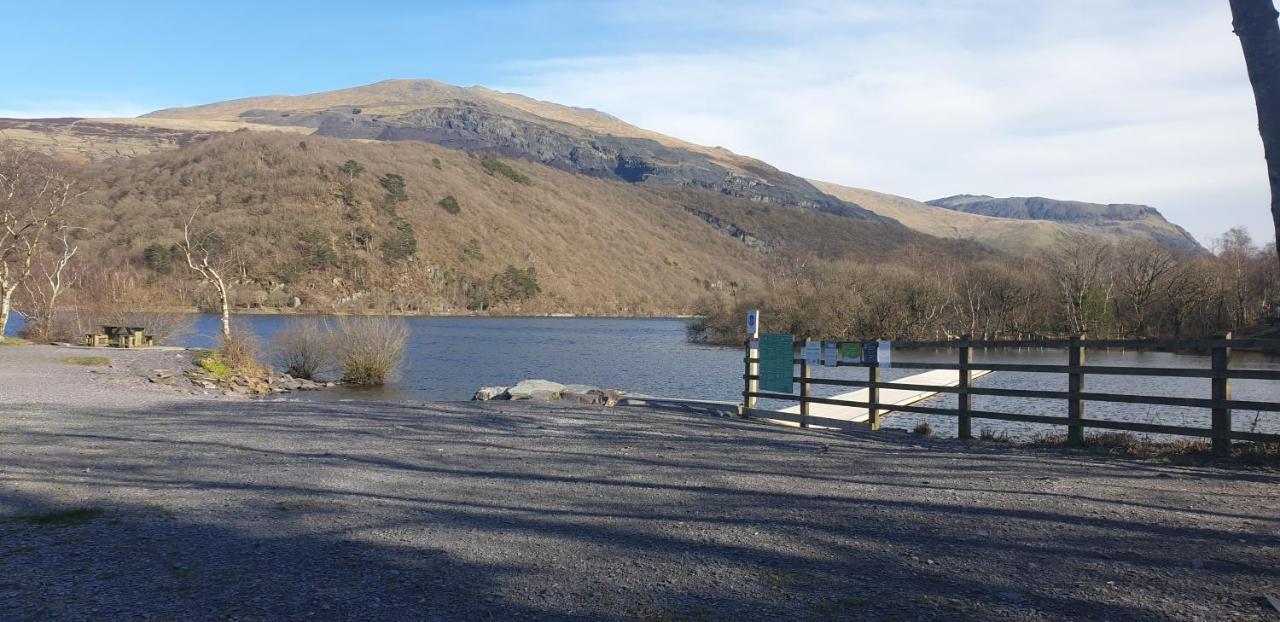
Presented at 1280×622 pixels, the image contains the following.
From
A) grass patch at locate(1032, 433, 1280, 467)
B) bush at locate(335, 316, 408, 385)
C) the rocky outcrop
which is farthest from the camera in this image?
bush at locate(335, 316, 408, 385)

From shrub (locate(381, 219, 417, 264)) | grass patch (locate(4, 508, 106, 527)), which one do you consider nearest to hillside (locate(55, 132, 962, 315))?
shrub (locate(381, 219, 417, 264))

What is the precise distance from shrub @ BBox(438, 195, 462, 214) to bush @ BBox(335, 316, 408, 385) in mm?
108656

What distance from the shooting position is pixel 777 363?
15336 millimetres

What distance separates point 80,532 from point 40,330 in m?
35.5

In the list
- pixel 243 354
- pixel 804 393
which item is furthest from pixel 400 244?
pixel 804 393

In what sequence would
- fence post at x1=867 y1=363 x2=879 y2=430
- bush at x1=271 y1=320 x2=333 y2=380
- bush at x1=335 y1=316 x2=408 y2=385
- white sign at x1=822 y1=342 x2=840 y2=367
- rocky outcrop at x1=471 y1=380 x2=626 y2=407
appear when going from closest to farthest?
fence post at x1=867 y1=363 x2=879 y2=430 → white sign at x1=822 y1=342 x2=840 y2=367 → rocky outcrop at x1=471 y1=380 x2=626 y2=407 → bush at x1=335 y1=316 x2=408 y2=385 → bush at x1=271 y1=320 x2=333 y2=380

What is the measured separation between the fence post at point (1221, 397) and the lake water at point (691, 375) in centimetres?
233

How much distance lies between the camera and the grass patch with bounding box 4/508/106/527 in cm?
680

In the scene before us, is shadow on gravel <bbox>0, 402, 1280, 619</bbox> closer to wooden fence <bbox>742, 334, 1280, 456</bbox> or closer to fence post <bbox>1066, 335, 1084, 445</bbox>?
wooden fence <bbox>742, 334, 1280, 456</bbox>

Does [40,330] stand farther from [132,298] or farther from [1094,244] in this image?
[1094,244]

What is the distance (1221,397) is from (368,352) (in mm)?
25059

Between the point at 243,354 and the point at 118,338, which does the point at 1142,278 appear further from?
the point at 118,338

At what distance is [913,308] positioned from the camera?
57000 millimetres

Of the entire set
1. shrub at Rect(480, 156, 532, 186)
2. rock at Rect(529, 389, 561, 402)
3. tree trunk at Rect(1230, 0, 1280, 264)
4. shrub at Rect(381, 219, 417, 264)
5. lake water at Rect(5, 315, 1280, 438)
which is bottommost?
lake water at Rect(5, 315, 1280, 438)
